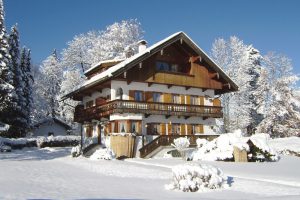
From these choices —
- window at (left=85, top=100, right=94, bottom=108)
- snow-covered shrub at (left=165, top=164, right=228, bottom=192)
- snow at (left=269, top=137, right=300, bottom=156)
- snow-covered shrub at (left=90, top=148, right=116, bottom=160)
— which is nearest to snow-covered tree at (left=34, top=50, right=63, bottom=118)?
window at (left=85, top=100, right=94, bottom=108)

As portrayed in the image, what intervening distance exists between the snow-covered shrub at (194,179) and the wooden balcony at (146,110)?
16.6m

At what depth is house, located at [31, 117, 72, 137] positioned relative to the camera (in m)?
56.7

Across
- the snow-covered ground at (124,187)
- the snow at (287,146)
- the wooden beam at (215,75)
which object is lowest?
the snow-covered ground at (124,187)

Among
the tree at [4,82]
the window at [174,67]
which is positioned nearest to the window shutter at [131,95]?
the window at [174,67]

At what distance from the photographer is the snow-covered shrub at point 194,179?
1327 cm

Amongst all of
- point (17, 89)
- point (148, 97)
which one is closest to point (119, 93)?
point (148, 97)

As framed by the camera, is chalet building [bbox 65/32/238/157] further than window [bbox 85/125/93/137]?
No

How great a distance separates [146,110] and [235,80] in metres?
24.7

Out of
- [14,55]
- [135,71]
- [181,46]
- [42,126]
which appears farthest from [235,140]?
[42,126]

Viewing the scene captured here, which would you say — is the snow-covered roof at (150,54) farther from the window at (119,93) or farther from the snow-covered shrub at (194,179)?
the snow-covered shrub at (194,179)

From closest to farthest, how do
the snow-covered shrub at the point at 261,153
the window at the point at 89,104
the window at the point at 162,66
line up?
the snow-covered shrub at the point at 261,153 < the window at the point at 162,66 < the window at the point at 89,104

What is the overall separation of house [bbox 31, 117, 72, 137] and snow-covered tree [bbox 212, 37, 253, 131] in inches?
979

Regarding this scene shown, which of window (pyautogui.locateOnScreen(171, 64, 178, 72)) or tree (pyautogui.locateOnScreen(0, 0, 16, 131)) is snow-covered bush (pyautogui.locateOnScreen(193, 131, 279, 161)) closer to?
Answer: window (pyautogui.locateOnScreen(171, 64, 178, 72))

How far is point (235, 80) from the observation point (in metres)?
52.4
